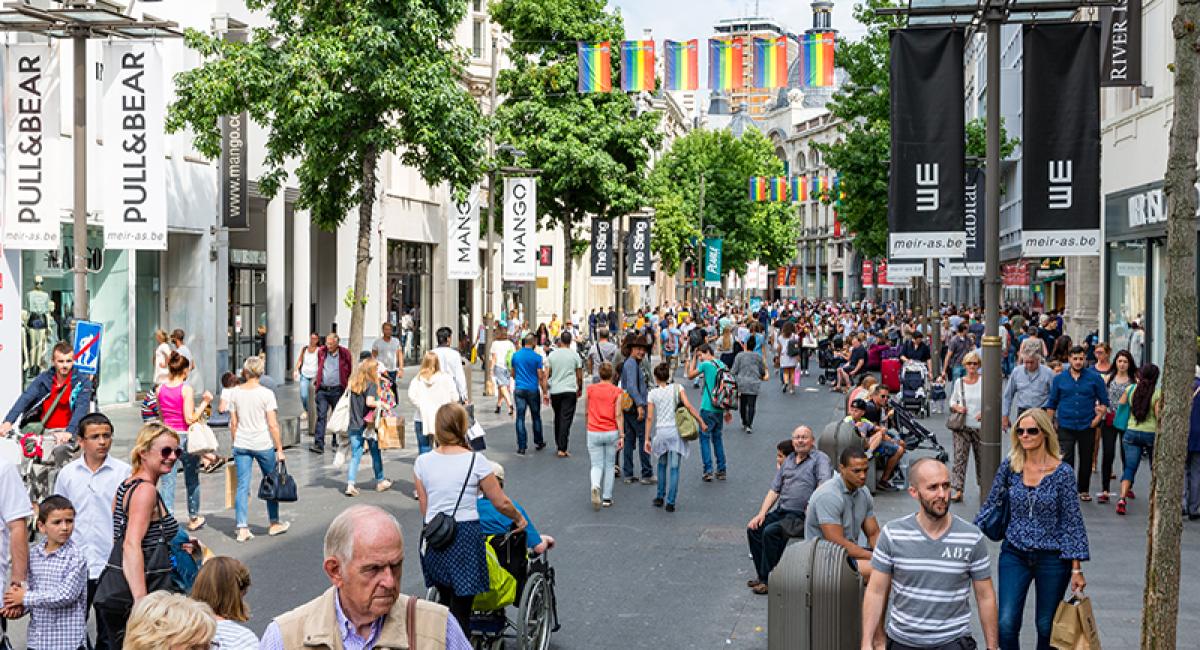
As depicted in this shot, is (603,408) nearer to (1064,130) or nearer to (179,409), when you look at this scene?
(179,409)

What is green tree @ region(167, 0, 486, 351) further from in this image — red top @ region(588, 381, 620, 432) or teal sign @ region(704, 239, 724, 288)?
teal sign @ region(704, 239, 724, 288)

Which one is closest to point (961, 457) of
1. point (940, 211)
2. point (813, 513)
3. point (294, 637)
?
point (940, 211)

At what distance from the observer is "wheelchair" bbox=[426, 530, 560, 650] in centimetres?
776

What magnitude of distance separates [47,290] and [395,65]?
23.7 ft

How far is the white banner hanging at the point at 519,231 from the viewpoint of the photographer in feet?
95.4

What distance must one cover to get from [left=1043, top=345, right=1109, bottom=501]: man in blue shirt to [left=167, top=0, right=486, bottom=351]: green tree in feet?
34.4

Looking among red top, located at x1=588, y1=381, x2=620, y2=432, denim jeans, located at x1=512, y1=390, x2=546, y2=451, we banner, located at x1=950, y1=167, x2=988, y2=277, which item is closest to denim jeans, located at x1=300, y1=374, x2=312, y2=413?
denim jeans, located at x1=512, y1=390, x2=546, y2=451

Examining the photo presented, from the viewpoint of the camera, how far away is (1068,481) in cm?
726

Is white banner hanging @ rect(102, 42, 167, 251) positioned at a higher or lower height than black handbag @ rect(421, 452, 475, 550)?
higher

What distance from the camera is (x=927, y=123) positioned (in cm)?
1191

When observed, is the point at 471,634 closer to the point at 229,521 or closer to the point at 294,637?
the point at 294,637

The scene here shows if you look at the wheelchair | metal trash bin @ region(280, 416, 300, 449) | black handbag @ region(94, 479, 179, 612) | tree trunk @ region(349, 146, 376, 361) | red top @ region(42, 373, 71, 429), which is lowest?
metal trash bin @ region(280, 416, 300, 449)

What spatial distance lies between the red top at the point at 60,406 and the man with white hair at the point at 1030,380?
9436 millimetres

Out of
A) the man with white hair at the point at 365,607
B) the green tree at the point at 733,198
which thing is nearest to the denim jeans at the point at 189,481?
the man with white hair at the point at 365,607
